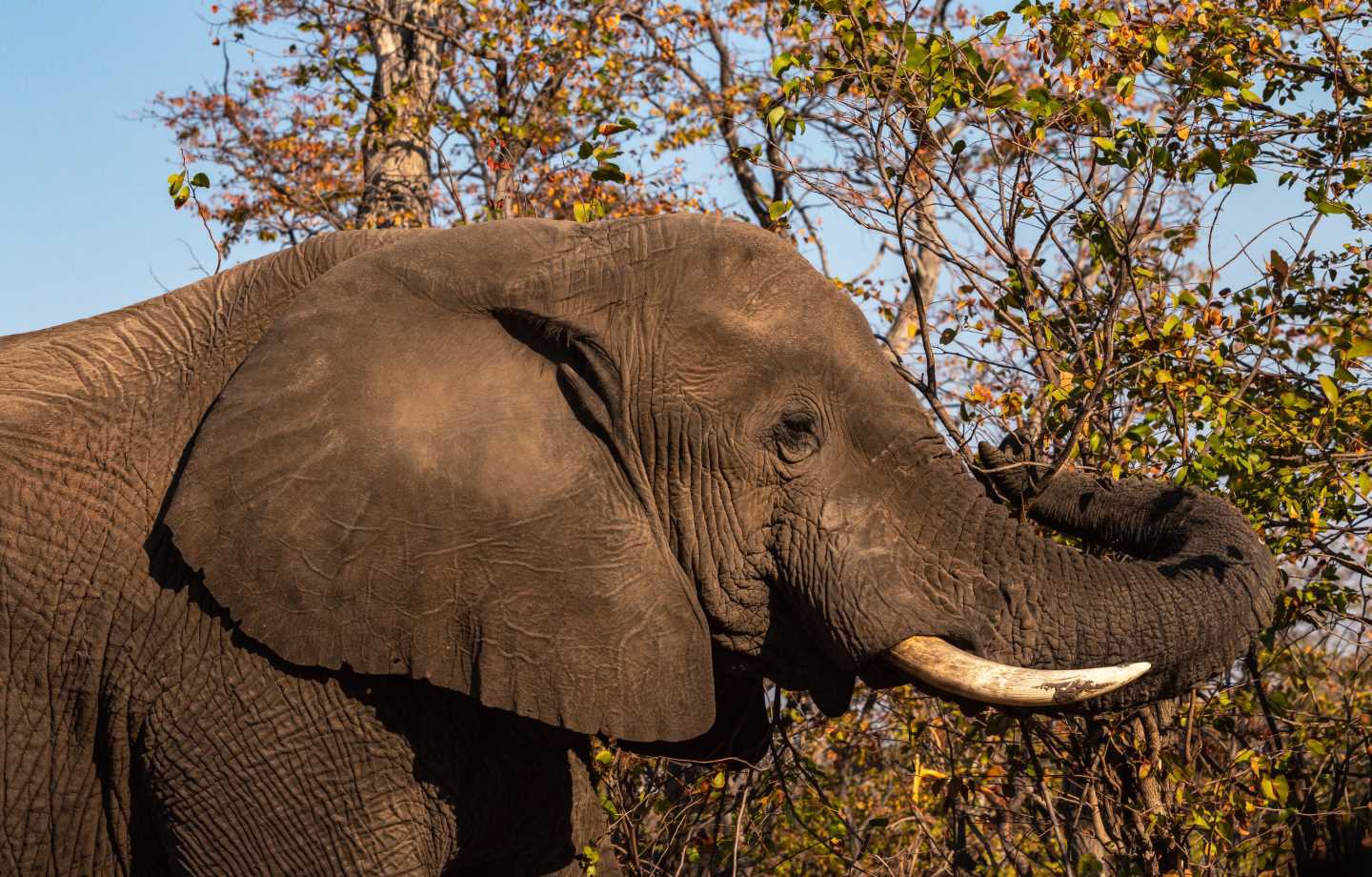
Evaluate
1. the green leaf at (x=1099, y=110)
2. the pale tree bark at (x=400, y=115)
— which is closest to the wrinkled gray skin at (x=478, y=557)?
the green leaf at (x=1099, y=110)

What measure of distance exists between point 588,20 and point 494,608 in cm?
753

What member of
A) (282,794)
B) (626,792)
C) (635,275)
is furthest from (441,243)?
(626,792)

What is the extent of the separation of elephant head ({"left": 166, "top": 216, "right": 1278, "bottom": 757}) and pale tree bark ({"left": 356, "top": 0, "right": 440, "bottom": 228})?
→ 5.03 m

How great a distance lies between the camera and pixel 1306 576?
517cm

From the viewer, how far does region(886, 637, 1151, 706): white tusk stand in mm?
3564

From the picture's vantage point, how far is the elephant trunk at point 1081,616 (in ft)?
11.8

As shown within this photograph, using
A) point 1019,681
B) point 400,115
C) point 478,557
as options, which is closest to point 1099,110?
point 1019,681

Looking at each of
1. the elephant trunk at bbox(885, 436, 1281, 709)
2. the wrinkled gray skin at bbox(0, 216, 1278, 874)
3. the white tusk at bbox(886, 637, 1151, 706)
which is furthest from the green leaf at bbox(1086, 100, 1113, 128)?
the white tusk at bbox(886, 637, 1151, 706)

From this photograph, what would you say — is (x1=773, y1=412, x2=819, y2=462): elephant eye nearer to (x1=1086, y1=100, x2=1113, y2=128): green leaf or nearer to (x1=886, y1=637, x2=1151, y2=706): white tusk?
(x1=886, y1=637, x2=1151, y2=706): white tusk

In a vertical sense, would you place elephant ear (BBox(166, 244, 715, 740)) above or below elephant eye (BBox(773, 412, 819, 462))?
below

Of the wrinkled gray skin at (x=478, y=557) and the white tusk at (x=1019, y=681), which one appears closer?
the white tusk at (x=1019, y=681)

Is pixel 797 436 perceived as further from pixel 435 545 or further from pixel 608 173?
pixel 608 173

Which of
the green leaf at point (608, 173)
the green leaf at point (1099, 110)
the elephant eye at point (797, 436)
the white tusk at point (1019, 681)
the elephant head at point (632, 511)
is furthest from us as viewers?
the green leaf at point (608, 173)

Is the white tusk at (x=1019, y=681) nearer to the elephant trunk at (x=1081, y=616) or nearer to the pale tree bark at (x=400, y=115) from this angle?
the elephant trunk at (x=1081, y=616)
